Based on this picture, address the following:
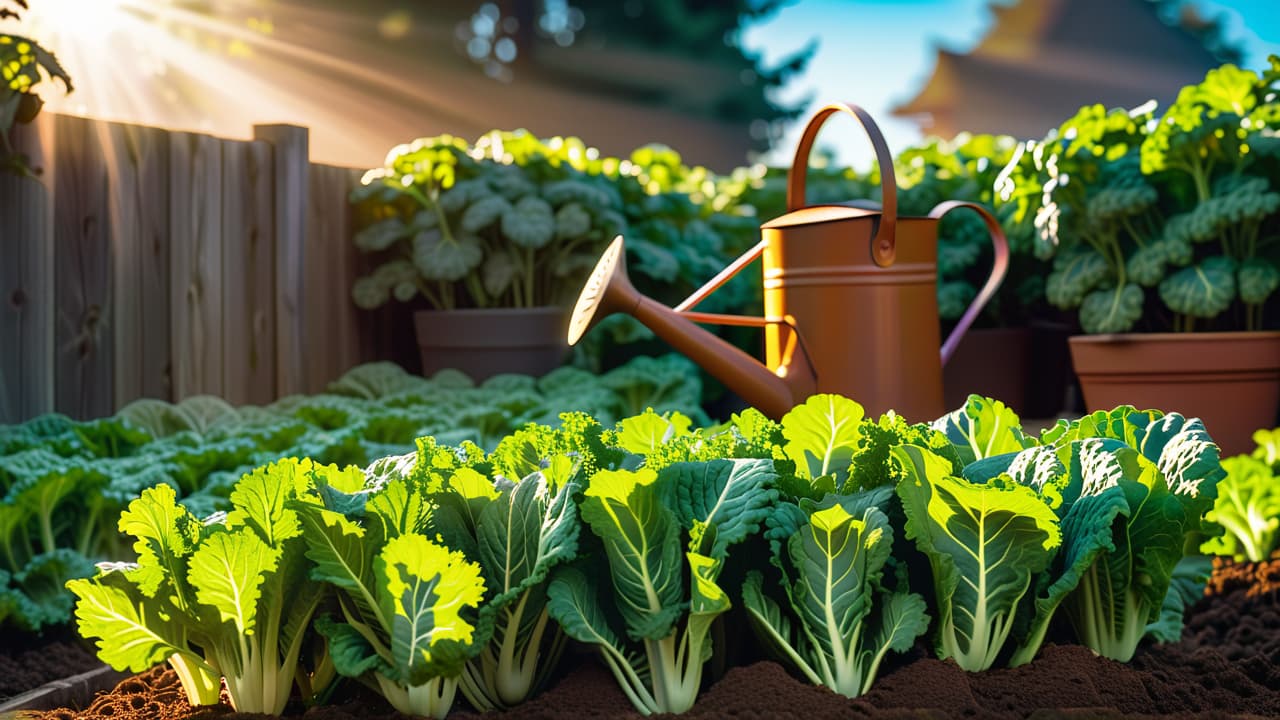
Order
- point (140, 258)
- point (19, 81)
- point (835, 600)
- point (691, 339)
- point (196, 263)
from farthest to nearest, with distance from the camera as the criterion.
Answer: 1. point (196, 263)
2. point (140, 258)
3. point (19, 81)
4. point (691, 339)
5. point (835, 600)

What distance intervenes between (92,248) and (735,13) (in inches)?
568

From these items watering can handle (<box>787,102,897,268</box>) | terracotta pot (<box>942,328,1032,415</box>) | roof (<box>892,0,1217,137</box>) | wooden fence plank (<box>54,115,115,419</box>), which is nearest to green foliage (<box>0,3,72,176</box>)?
wooden fence plank (<box>54,115,115,419</box>)

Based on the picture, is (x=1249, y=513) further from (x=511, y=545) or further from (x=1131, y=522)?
(x=511, y=545)

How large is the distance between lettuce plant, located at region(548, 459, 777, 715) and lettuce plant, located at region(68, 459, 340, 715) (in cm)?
27

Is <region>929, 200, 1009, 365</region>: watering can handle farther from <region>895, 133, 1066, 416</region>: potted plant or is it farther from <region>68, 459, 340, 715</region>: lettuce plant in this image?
<region>68, 459, 340, 715</region>: lettuce plant

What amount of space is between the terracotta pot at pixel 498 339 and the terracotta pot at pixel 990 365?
1542 millimetres

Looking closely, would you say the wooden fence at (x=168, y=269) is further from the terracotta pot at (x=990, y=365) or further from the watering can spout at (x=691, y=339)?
the terracotta pot at (x=990, y=365)

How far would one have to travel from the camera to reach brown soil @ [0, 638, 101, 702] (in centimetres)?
184

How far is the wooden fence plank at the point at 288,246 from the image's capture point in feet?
13.8

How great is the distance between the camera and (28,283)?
3.21 m

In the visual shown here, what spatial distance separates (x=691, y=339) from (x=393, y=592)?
1.30 metres

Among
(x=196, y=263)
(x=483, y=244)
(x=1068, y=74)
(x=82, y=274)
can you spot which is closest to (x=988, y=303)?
(x=483, y=244)

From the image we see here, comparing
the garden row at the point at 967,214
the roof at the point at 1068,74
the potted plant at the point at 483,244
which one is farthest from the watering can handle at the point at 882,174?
the roof at the point at 1068,74

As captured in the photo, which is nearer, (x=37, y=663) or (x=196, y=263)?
(x=37, y=663)
